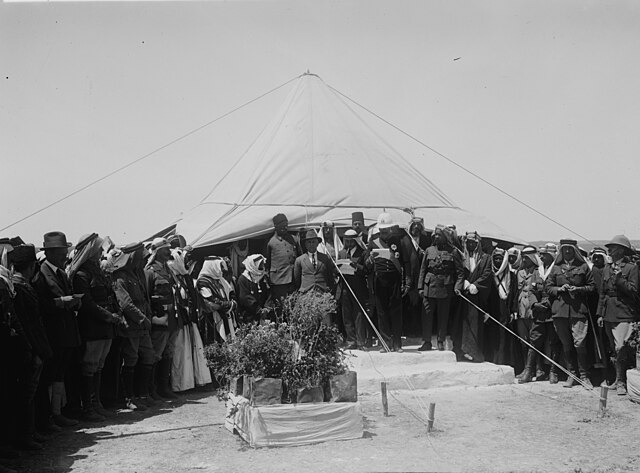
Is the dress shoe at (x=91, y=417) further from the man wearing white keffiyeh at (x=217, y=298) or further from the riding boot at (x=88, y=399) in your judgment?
the man wearing white keffiyeh at (x=217, y=298)

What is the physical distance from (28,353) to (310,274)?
12.9 feet

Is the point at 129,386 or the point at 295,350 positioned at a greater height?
the point at 295,350

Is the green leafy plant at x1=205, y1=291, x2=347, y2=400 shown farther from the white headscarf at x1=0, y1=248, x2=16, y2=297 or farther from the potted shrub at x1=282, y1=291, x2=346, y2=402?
the white headscarf at x1=0, y1=248, x2=16, y2=297

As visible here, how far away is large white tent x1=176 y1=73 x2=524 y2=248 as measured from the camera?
10.2m

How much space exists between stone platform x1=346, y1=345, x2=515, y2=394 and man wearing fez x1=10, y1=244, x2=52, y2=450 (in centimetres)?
343

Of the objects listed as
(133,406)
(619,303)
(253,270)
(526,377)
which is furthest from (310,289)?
(619,303)

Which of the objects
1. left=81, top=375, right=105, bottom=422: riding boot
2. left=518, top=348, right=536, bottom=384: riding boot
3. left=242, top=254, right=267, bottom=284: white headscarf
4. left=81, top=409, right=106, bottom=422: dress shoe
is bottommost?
left=518, top=348, right=536, bottom=384: riding boot

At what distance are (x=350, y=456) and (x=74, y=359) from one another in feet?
9.10

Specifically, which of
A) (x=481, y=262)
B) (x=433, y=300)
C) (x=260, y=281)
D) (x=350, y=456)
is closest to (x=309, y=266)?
(x=260, y=281)

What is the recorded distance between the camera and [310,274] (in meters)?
8.73

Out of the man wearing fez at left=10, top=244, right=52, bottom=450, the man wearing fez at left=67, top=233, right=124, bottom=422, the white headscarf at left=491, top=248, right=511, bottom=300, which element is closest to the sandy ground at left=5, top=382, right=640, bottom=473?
the man wearing fez at left=10, top=244, right=52, bottom=450

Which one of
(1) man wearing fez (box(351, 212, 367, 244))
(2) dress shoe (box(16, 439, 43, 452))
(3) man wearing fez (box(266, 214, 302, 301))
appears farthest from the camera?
(1) man wearing fez (box(351, 212, 367, 244))

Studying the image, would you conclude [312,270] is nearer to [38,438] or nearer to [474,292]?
[474,292]

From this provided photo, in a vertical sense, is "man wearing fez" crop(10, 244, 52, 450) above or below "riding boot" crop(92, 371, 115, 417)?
above
